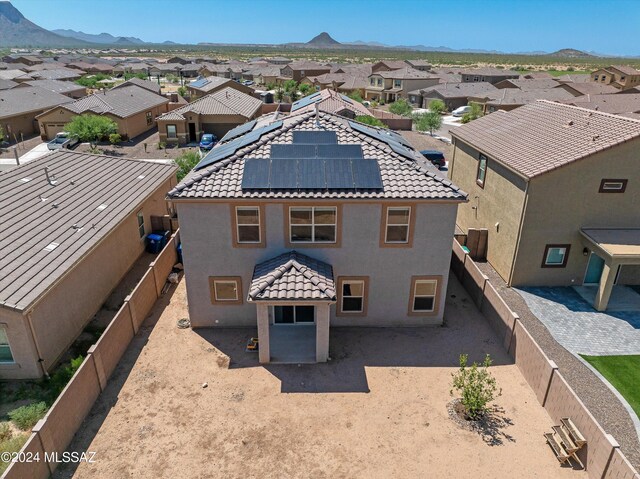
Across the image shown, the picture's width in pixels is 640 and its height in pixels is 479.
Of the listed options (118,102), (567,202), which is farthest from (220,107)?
(567,202)

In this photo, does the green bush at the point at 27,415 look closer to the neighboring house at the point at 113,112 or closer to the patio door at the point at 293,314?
the patio door at the point at 293,314

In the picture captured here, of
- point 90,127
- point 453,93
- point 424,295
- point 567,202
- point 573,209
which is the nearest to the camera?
point 424,295

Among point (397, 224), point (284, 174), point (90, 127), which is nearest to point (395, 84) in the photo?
point (90, 127)

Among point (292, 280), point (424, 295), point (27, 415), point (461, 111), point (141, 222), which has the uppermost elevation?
point (292, 280)

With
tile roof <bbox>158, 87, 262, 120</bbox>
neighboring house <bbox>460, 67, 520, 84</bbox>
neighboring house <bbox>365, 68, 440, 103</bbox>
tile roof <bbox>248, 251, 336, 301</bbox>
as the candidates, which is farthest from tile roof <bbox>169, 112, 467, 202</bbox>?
neighboring house <bbox>460, 67, 520, 84</bbox>

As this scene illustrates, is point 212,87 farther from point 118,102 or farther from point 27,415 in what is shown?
point 27,415

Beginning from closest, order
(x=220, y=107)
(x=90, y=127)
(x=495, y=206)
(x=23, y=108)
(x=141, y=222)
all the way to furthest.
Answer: (x=495, y=206)
(x=141, y=222)
(x=90, y=127)
(x=220, y=107)
(x=23, y=108)

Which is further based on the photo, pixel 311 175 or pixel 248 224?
pixel 248 224

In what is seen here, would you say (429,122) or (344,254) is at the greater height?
(344,254)
